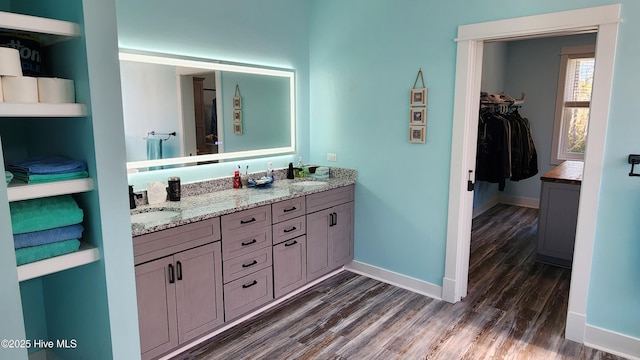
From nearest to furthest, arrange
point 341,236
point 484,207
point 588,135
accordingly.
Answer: point 588,135
point 341,236
point 484,207

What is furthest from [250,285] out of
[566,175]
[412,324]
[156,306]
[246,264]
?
[566,175]

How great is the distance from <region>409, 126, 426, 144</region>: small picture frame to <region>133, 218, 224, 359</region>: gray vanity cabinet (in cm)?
168

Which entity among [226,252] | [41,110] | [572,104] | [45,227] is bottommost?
[226,252]

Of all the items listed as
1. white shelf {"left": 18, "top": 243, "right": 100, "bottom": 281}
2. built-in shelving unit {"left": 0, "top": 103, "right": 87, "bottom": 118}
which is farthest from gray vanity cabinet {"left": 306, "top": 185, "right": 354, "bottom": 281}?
built-in shelving unit {"left": 0, "top": 103, "right": 87, "bottom": 118}

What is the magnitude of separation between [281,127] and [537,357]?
265cm

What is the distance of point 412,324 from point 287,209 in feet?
4.08

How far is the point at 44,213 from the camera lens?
1645 mm

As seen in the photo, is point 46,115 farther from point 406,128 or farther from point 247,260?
point 406,128

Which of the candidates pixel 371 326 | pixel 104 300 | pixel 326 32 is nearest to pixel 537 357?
pixel 371 326

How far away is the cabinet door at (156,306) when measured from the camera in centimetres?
221

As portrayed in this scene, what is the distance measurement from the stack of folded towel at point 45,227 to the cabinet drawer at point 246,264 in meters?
1.06

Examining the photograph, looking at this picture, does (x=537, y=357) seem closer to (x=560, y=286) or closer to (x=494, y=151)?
(x=560, y=286)

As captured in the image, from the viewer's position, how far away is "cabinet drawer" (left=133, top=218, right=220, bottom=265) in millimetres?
2170

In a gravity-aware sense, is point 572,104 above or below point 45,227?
above
